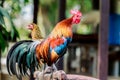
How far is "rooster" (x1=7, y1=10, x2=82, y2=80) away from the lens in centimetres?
276

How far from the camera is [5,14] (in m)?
3.05

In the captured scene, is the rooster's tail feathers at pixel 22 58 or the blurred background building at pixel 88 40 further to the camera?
the blurred background building at pixel 88 40

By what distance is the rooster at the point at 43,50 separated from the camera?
2.76 metres

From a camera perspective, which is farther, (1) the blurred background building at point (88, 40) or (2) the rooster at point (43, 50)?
(1) the blurred background building at point (88, 40)

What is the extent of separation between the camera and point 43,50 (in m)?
2.77

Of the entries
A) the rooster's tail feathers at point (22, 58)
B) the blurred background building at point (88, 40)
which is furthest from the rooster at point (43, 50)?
the blurred background building at point (88, 40)

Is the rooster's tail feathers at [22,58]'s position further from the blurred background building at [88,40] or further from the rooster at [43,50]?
the blurred background building at [88,40]

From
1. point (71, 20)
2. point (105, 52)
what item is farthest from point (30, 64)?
point (105, 52)

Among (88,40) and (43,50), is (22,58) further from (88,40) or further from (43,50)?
(88,40)

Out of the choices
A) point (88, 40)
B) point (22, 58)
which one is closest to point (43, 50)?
point (22, 58)

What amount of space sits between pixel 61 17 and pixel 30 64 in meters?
1.02

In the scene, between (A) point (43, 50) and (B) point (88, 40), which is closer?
(A) point (43, 50)

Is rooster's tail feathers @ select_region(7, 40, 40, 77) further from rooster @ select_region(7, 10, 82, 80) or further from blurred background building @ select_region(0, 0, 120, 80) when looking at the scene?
blurred background building @ select_region(0, 0, 120, 80)

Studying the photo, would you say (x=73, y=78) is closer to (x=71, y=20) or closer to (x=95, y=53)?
(x=71, y=20)
